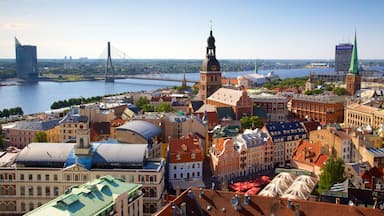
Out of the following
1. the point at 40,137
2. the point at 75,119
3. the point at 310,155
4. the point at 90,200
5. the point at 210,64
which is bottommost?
the point at 310,155

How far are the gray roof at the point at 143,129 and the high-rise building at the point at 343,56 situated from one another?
409 ft

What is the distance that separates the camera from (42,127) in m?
44.1

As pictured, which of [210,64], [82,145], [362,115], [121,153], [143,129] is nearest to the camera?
[82,145]

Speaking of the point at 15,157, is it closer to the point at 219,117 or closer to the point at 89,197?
the point at 89,197

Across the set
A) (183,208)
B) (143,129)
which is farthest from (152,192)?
(143,129)

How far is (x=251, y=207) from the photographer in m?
18.2

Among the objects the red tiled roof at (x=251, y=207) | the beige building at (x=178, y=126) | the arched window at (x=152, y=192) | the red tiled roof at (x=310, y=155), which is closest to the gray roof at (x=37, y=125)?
the beige building at (x=178, y=126)

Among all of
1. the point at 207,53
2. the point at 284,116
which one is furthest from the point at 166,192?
the point at 284,116

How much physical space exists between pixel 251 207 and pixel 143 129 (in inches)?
706

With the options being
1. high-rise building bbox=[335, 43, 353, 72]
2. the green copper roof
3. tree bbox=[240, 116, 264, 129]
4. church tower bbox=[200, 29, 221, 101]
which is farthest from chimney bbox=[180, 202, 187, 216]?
high-rise building bbox=[335, 43, 353, 72]

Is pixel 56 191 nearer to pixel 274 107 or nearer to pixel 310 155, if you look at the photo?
pixel 310 155

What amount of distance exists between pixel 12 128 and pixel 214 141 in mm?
20155

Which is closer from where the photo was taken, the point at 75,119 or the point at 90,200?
the point at 90,200

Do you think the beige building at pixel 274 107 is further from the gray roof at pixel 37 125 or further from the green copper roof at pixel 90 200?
the green copper roof at pixel 90 200
